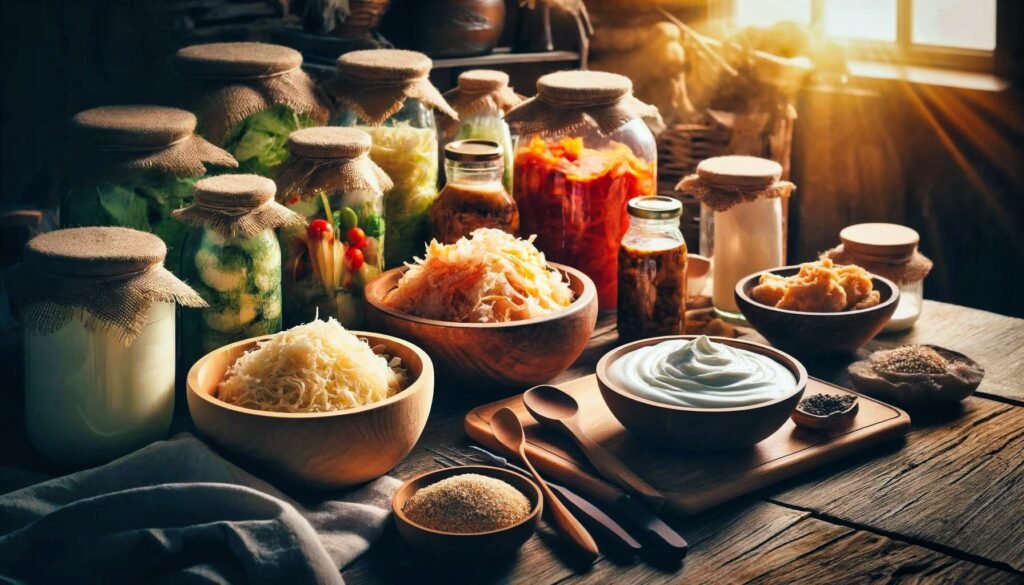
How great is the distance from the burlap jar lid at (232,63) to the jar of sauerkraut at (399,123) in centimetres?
13

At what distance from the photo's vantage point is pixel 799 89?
4.16 metres

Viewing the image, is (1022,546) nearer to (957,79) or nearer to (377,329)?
(377,329)

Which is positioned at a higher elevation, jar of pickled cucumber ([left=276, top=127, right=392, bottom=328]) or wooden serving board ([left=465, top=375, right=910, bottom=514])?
jar of pickled cucumber ([left=276, top=127, right=392, bottom=328])

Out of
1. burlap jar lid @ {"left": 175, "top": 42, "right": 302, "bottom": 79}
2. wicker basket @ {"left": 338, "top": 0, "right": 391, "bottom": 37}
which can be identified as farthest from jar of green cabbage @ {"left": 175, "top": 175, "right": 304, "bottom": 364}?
wicker basket @ {"left": 338, "top": 0, "right": 391, "bottom": 37}

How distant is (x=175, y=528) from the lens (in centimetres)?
143

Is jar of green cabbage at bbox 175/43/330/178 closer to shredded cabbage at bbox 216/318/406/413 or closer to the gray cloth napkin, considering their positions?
shredded cabbage at bbox 216/318/406/413

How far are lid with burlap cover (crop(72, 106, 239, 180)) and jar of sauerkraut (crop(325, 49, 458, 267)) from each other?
39 cm

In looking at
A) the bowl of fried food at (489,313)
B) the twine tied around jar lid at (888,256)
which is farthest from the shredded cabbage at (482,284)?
the twine tied around jar lid at (888,256)

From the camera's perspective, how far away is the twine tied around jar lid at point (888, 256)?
2271mm

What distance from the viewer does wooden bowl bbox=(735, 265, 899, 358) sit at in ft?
6.74

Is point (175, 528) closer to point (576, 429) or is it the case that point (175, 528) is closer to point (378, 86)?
point (576, 429)

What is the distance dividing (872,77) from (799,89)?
0.93 ft

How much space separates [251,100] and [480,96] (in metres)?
0.55

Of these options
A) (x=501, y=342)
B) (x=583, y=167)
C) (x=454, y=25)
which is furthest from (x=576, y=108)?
(x=454, y=25)
